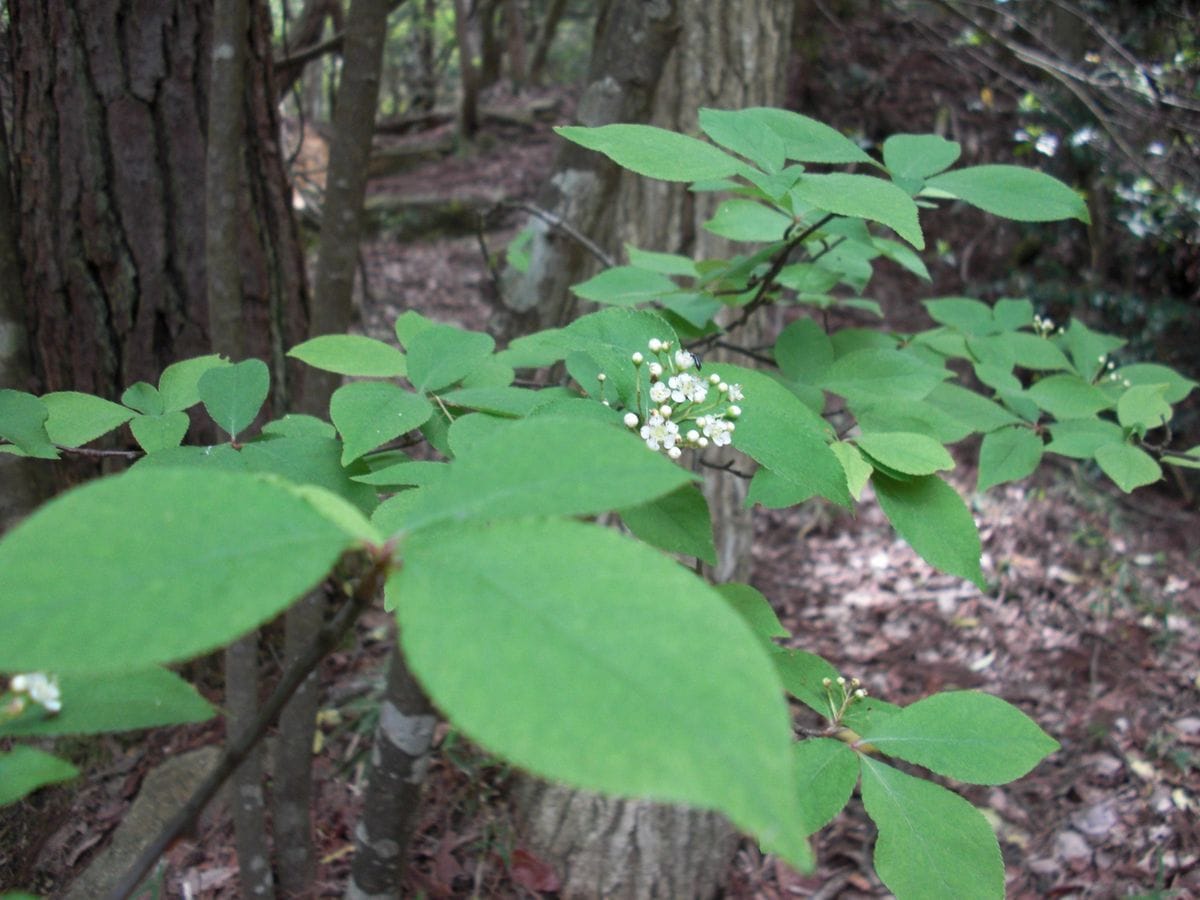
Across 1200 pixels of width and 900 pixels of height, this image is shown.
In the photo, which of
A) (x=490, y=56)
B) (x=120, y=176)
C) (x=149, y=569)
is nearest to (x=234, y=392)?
(x=149, y=569)

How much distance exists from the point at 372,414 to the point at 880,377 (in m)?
0.67

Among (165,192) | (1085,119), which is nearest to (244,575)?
(165,192)

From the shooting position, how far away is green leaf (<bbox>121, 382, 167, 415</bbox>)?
93 centimetres

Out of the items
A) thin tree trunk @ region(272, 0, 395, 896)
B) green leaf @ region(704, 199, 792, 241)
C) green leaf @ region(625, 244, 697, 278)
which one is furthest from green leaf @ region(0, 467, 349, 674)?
thin tree trunk @ region(272, 0, 395, 896)

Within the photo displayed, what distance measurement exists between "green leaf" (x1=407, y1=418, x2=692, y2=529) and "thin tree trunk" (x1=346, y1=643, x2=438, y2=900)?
0.77 metres

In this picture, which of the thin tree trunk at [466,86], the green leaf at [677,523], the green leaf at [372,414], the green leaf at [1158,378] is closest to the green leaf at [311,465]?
the green leaf at [372,414]

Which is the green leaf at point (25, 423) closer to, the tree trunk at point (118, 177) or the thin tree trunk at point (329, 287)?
the thin tree trunk at point (329, 287)

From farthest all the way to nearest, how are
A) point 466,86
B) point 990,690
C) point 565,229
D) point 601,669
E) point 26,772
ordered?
point 466,86 < point 990,690 < point 565,229 < point 26,772 < point 601,669

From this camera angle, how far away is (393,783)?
1282 millimetres

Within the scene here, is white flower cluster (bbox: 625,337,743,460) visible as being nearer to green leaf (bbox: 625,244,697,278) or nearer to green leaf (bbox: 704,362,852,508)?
green leaf (bbox: 704,362,852,508)

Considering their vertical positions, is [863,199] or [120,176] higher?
[863,199]

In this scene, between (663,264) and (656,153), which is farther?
(663,264)

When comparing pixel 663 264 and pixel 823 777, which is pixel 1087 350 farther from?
pixel 823 777

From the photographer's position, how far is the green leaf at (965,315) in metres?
1.50
